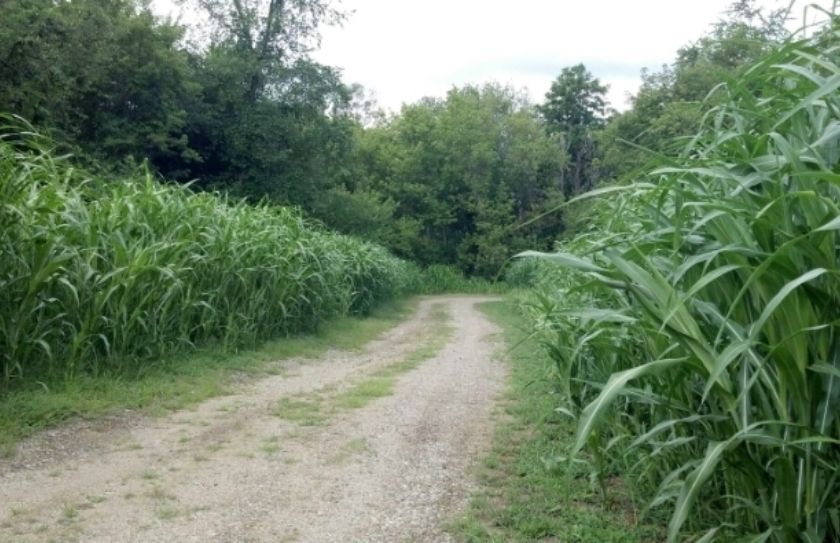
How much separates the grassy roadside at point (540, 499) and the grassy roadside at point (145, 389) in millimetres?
2875

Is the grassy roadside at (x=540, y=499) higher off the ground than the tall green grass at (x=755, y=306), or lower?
lower

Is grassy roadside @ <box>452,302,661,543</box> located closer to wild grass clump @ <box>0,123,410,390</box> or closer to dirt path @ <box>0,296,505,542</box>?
dirt path @ <box>0,296,505,542</box>

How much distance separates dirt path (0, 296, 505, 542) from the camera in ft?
12.2

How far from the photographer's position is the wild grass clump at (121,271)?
5.96 metres

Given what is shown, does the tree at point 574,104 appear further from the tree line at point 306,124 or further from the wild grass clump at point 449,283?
the wild grass clump at point 449,283

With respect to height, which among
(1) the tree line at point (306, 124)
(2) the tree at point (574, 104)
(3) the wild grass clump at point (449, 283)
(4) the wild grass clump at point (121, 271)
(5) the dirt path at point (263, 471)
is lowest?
(3) the wild grass clump at point (449, 283)

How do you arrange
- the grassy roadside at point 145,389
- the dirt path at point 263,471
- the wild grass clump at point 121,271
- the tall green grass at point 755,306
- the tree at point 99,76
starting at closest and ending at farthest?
the tall green grass at point 755,306, the dirt path at point 263,471, the grassy roadside at point 145,389, the wild grass clump at point 121,271, the tree at point 99,76

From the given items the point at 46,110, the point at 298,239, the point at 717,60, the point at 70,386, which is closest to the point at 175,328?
the point at 70,386

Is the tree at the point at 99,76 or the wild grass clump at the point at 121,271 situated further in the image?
the tree at the point at 99,76

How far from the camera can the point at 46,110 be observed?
45.9 ft

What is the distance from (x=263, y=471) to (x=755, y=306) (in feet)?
10.2

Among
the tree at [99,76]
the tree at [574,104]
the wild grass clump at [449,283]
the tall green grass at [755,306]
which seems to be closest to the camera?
the tall green grass at [755,306]

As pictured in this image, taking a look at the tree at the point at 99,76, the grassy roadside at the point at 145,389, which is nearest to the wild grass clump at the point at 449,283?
the tree at the point at 99,76

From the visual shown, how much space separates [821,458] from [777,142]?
1041 mm
